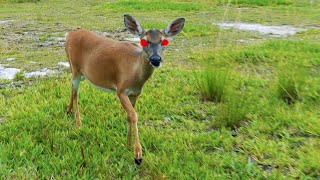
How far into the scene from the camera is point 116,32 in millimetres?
11977

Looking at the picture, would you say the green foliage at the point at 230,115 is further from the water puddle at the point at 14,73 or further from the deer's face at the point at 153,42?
the water puddle at the point at 14,73

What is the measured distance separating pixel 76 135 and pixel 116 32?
7.71m

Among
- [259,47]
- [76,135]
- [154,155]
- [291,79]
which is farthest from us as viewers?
[259,47]

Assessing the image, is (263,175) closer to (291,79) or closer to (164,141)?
(164,141)

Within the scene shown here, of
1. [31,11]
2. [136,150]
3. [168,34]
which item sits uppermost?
[168,34]

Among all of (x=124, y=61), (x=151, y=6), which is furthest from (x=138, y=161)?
(x=151, y=6)

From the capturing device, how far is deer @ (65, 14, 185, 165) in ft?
13.0

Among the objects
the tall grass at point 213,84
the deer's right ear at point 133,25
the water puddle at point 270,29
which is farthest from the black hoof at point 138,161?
the water puddle at point 270,29

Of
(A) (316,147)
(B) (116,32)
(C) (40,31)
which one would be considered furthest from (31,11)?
(A) (316,147)

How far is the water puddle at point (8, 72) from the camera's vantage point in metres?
7.28

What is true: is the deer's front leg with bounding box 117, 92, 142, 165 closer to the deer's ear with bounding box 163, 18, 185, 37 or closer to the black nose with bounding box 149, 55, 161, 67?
the black nose with bounding box 149, 55, 161, 67

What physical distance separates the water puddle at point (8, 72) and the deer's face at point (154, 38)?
382 cm

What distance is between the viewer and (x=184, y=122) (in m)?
5.10

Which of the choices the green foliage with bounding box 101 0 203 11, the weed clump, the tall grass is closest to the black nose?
the tall grass
